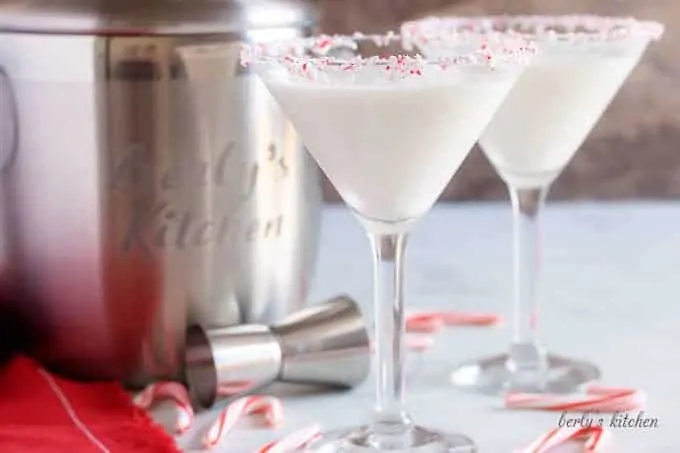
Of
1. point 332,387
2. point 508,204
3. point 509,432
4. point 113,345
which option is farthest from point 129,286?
point 508,204

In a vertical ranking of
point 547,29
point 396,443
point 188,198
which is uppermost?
point 547,29

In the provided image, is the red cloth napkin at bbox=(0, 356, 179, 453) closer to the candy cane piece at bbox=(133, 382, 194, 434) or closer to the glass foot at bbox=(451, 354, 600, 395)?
the candy cane piece at bbox=(133, 382, 194, 434)

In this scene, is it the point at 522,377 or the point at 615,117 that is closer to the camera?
the point at 522,377

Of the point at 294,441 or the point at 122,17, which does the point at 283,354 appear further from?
the point at 122,17

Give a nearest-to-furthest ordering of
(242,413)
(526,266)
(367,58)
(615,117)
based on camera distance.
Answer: (367,58) < (242,413) < (526,266) < (615,117)

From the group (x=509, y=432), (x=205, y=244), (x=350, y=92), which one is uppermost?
(x=350, y=92)

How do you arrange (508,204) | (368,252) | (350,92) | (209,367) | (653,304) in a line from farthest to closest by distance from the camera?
(508,204)
(368,252)
(653,304)
(209,367)
(350,92)

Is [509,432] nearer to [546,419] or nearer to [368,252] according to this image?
[546,419]

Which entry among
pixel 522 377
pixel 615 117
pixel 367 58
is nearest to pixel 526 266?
pixel 522 377
